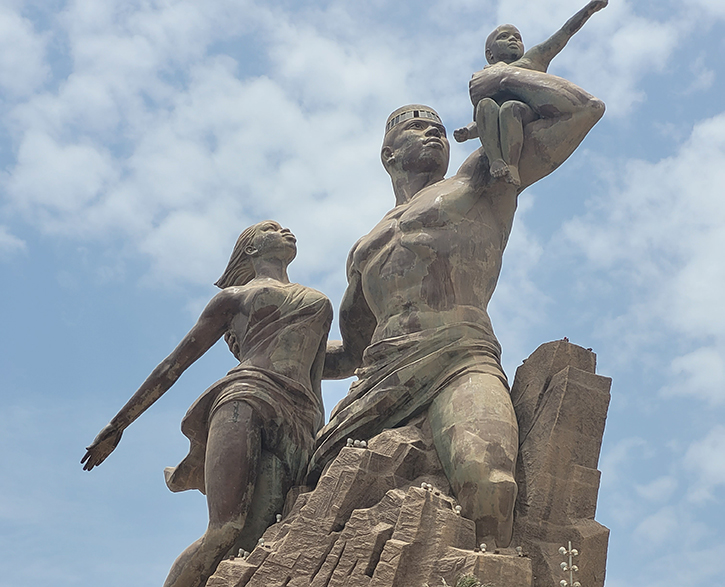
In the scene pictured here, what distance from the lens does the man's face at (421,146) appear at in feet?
28.1

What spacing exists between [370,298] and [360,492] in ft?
5.84

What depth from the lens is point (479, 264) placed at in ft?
25.3

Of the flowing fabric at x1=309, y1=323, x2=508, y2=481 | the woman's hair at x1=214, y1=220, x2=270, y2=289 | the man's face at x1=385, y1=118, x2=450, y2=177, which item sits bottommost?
the flowing fabric at x1=309, y1=323, x2=508, y2=481

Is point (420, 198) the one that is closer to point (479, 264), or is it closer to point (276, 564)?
point (479, 264)

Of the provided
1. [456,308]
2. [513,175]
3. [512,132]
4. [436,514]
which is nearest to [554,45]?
[512,132]

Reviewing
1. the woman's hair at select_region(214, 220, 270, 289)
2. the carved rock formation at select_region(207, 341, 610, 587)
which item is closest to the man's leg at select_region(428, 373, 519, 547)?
the carved rock formation at select_region(207, 341, 610, 587)

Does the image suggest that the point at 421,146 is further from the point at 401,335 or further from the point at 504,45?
the point at 401,335

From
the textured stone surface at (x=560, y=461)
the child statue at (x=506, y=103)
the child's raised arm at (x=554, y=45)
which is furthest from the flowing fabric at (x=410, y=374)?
the child's raised arm at (x=554, y=45)

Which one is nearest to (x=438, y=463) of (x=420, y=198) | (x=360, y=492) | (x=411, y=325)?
(x=360, y=492)

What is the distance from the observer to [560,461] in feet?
22.7

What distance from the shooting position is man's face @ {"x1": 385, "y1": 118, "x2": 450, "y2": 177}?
858 centimetres

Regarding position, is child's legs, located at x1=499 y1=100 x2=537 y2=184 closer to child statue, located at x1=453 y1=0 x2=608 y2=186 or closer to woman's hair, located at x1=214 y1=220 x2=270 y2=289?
child statue, located at x1=453 y1=0 x2=608 y2=186

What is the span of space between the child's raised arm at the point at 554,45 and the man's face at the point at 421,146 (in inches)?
37.7

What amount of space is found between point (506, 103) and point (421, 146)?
3.51 feet
